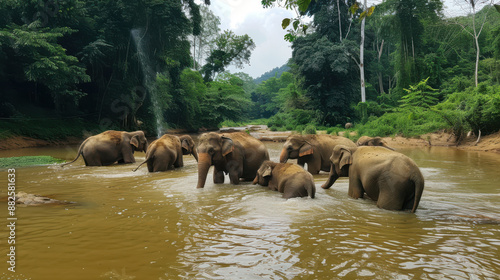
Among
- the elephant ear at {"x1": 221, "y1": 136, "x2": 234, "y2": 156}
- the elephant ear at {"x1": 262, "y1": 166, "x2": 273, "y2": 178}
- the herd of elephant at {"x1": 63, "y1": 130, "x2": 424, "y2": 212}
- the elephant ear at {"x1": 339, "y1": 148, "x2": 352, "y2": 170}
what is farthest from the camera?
the elephant ear at {"x1": 221, "y1": 136, "x2": 234, "y2": 156}

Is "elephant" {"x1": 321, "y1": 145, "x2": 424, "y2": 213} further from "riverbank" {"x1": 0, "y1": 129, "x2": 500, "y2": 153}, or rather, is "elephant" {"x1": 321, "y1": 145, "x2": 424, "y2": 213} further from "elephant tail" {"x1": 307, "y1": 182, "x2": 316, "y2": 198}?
"riverbank" {"x1": 0, "y1": 129, "x2": 500, "y2": 153}

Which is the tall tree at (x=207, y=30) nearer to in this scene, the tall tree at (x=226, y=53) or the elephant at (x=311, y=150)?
the tall tree at (x=226, y=53)

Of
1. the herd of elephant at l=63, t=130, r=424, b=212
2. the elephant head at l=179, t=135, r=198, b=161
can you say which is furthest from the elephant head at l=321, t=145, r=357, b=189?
the elephant head at l=179, t=135, r=198, b=161

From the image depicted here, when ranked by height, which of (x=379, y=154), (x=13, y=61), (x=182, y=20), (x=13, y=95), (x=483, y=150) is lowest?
(x=483, y=150)

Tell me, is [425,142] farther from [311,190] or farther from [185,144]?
[311,190]

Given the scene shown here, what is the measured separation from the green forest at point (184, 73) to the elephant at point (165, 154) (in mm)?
11988

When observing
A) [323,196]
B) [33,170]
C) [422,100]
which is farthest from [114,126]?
[323,196]

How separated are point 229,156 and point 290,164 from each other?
1.59 meters

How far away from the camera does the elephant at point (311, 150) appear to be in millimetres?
9984

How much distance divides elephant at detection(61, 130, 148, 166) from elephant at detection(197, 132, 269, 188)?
574cm

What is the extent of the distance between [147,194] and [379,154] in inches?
185

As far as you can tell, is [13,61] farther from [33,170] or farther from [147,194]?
[147,194]

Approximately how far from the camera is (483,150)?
16312mm

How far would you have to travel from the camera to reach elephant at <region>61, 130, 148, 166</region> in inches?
495
